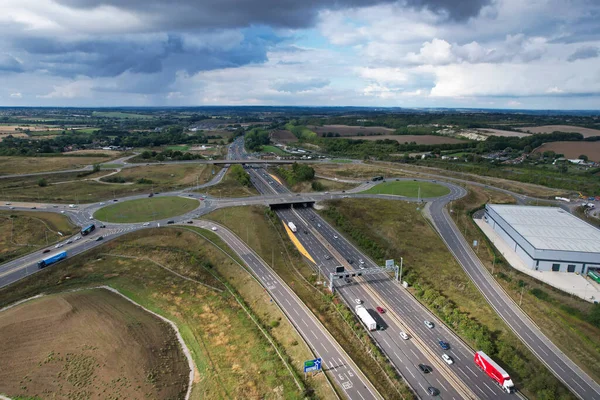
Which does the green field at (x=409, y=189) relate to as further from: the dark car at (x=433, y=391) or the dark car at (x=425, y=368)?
the dark car at (x=433, y=391)

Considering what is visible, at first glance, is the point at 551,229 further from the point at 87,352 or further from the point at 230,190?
the point at 230,190

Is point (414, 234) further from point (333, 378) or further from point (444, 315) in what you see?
point (333, 378)

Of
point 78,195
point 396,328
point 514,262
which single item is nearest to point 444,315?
point 396,328

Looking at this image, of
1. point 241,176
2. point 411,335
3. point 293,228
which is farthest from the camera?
point 241,176

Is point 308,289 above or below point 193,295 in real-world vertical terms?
above

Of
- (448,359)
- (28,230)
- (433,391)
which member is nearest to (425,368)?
(433,391)

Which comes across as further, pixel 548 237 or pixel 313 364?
pixel 548 237

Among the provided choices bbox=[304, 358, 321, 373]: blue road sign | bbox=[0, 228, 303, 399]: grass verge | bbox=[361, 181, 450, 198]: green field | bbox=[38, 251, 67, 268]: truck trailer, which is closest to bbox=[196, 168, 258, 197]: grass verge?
bbox=[0, 228, 303, 399]: grass verge

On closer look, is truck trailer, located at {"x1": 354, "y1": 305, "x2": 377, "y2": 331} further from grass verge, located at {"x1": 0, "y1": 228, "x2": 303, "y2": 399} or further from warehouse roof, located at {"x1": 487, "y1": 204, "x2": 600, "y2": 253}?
warehouse roof, located at {"x1": 487, "y1": 204, "x2": 600, "y2": 253}
